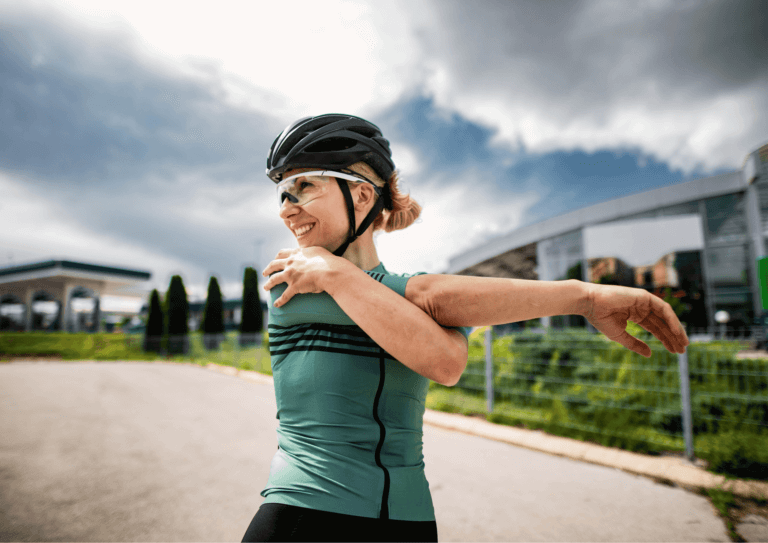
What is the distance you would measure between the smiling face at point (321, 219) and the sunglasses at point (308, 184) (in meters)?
0.01

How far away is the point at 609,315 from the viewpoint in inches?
33.9

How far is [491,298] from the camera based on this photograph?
0.84 m

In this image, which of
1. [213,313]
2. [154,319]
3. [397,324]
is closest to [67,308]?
[154,319]

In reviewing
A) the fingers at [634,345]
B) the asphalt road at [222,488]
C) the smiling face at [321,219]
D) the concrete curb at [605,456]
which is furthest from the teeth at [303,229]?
the concrete curb at [605,456]

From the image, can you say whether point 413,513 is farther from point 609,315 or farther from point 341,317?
point 609,315

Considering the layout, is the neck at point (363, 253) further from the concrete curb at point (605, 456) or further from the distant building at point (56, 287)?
the distant building at point (56, 287)

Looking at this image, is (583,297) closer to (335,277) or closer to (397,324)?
(397,324)

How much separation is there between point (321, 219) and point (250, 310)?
26469 mm

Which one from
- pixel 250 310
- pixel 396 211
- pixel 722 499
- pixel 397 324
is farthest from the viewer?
pixel 250 310

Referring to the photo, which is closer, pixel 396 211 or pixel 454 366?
pixel 454 366

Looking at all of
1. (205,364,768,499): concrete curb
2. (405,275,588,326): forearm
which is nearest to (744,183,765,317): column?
(205,364,768,499): concrete curb

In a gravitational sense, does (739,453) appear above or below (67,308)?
below

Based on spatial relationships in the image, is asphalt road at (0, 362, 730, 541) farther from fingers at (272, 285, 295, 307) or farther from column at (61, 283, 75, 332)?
column at (61, 283, 75, 332)

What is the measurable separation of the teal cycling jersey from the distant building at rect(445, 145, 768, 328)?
15062mm
